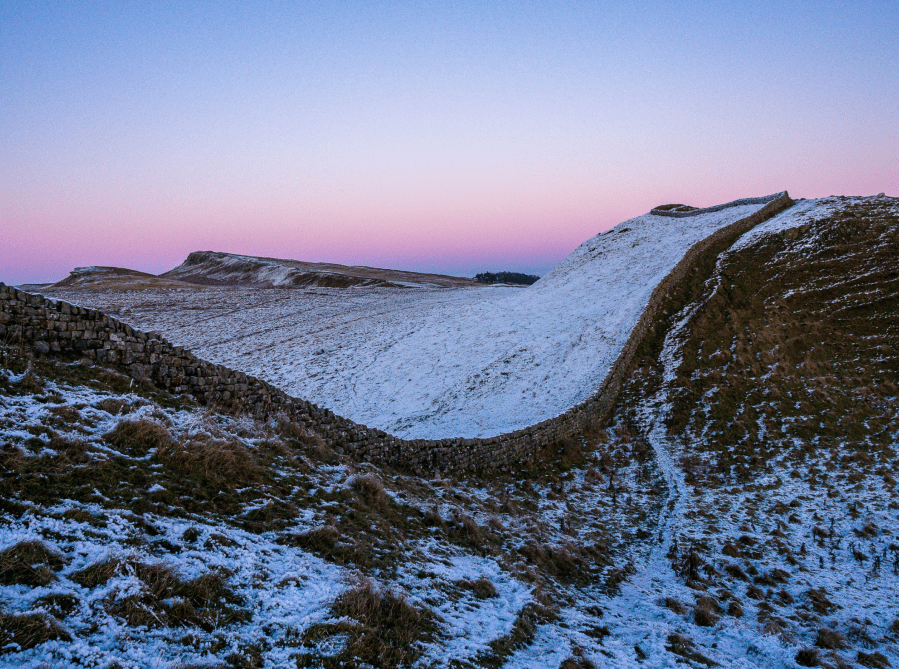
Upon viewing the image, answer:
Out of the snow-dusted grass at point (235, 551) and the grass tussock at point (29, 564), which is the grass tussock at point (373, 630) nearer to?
the snow-dusted grass at point (235, 551)

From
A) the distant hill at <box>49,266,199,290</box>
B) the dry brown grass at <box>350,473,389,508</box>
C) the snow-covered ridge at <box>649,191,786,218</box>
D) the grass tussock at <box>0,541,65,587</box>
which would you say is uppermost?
the snow-covered ridge at <box>649,191,786,218</box>

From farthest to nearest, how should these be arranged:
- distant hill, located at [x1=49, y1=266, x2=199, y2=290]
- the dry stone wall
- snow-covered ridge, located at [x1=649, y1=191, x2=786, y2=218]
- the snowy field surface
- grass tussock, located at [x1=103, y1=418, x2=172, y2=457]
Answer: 1. distant hill, located at [x1=49, y1=266, x2=199, y2=290]
2. snow-covered ridge, located at [x1=649, y1=191, x2=786, y2=218]
3. the snowy field surface
4. the dry stone wall
5. grass tussock, located at [x1=103, y1=418, x2=172, y2=457]

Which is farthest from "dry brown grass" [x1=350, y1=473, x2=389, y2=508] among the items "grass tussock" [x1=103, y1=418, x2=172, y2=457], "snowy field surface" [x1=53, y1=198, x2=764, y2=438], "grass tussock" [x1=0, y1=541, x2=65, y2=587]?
"snowy field surface" [x1=53, y1=198, x2=764, y2=438]

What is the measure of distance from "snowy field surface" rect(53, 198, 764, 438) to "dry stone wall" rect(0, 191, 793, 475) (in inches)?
67.9

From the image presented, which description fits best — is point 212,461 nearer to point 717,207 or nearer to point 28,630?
point 28,630

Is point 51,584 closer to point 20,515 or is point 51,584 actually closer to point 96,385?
point 20,515

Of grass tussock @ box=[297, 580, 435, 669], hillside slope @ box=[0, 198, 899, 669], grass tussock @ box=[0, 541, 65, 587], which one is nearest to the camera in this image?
grass tussock @ box=[0, 541, 65, 587]

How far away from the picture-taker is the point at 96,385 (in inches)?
322

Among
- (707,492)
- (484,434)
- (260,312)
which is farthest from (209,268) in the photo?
(707,492)

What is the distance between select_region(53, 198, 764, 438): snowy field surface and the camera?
64.3 feet

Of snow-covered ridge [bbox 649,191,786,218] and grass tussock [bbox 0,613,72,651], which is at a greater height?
snow-covered ridge [bbox 649,191,786,218]

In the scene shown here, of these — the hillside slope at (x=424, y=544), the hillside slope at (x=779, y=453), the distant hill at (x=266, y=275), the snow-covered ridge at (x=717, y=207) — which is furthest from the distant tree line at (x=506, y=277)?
the hillside slope at (x=424, y=544)

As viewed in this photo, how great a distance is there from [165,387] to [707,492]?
14431 millimetres

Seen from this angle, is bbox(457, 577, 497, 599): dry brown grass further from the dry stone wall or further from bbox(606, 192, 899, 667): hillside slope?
the dry stone wall
